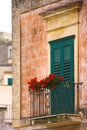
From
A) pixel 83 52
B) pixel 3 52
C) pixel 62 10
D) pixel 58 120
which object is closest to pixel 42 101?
pixel 58 120

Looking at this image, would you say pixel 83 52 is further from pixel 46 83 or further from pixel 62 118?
pixel 62 118

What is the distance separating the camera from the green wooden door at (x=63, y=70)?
20484mm

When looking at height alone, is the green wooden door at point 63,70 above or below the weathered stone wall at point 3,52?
below

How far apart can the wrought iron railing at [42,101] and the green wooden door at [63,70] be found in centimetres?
14

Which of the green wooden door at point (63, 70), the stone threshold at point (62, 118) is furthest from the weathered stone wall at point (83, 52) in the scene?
the stone threshold at point (62, 118)

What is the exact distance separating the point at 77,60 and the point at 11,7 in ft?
14.1

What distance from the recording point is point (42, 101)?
21656 mm

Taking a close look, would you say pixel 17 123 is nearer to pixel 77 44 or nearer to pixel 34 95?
pixel 34 95

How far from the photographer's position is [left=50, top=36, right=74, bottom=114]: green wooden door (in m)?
20.5

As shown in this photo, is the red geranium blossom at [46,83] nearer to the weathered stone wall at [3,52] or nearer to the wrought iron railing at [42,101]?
the wrought iron railing at [42,101]

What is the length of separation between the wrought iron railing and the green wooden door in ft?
0.47

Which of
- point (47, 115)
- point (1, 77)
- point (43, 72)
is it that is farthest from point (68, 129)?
point (1, 77)

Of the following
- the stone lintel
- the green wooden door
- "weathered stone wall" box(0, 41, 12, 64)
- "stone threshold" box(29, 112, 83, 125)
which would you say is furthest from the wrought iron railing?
"weathered stone wall" box(0, 41, 12, 64)

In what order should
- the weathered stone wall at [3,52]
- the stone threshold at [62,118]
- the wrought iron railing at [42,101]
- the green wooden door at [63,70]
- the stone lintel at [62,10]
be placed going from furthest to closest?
the weathered stone wall at [3,52] < the stone lintel at [62,10] < the wrought iron railing at [42,101] < the green wooden door at [63,70] < the stone threshold at [62,118]
